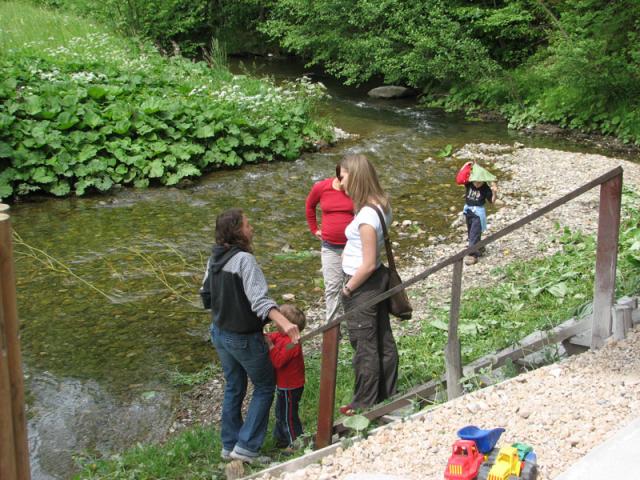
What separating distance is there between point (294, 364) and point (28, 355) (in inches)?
142

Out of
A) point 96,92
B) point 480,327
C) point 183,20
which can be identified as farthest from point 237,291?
point 183,20

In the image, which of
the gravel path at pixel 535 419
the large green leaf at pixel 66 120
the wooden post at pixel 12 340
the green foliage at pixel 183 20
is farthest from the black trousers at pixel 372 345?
the green foliage at pixel 183 20

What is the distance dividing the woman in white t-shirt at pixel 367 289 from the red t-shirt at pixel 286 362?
379 mm

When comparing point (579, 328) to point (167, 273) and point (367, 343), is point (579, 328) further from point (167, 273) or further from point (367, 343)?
point (167, 273)

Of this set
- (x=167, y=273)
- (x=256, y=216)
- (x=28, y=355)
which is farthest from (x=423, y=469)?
(x=256, y=216)

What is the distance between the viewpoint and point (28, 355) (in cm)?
771

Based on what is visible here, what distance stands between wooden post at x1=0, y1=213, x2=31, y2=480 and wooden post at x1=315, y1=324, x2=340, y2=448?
1.90m

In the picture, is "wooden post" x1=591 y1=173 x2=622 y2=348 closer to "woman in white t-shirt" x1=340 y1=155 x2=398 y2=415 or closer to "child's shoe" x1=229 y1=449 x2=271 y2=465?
"woman in white t-shirt" x1=340 y1=155 x2=398 y2=415

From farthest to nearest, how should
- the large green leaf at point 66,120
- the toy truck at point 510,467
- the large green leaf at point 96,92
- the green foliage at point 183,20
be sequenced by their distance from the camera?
the green foliage at point 183,20 → the large green leaf at point 96,92 → the large green leaf at point 66,120 → the toy truck at point 510,467

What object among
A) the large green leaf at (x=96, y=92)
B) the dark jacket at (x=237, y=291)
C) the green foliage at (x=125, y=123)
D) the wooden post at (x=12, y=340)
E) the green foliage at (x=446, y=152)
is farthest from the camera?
the green foliage at (x=446, y=152)

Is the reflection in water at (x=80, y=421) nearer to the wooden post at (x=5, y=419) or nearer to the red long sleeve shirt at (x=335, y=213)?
the red long sleeve shirt at (x=335, y=213)

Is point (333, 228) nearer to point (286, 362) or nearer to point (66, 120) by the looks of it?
point (286, 362)

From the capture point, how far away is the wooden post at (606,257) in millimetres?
4547

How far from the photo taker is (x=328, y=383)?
4.75m
